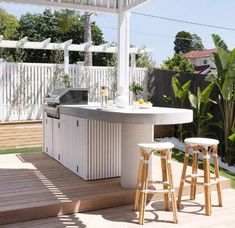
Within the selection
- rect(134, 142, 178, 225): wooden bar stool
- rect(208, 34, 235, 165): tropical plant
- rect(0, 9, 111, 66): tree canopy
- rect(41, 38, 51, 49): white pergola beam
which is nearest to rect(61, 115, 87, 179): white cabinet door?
rect(134, 142, 178, 225): wooden bar stool

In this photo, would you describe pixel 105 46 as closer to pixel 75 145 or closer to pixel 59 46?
pixel 59 46

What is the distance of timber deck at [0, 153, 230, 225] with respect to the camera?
138 inches

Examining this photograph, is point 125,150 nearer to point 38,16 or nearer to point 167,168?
point 167,168

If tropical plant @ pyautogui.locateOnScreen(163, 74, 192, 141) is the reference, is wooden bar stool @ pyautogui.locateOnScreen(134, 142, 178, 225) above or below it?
below

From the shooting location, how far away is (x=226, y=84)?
635 cm

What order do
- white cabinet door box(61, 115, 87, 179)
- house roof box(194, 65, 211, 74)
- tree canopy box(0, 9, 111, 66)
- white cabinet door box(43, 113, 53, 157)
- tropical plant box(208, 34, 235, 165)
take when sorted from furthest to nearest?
house roof box(194, 65, 211, 74)
tree canopy box(0, 9, 111, 66)
tropical plant box(208, 34, 235, 165)
white cabinet door box(43, 113, 53, 157)
white cabinet door box(61, 115, 87, 179)

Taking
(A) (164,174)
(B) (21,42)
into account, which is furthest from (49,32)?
(A) (164,174)

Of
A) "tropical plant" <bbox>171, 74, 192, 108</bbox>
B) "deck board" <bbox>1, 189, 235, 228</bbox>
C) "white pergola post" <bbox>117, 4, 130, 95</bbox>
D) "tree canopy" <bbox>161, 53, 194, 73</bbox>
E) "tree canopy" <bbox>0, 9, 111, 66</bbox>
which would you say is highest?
"tree canopy" <bbox>0, 9, 111, 66</bbox>

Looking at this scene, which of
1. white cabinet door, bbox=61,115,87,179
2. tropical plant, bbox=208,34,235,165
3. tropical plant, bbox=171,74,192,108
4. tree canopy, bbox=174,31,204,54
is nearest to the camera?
white cabinet door, bbox=61,115,87,179

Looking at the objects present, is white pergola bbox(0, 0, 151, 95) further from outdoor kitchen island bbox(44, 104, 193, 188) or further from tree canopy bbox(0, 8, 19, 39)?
tree canopy bbox(0, 8, 19, 39)

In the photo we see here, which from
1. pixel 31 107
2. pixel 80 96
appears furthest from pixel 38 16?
pixel 80 96

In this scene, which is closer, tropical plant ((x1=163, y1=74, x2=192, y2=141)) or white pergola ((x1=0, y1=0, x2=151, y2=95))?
white pergola ((x1=0, y1=0, x2=151, y2=95))

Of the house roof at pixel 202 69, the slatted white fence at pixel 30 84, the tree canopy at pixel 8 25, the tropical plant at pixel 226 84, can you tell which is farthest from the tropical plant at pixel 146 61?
the house roof at pixel 202 69

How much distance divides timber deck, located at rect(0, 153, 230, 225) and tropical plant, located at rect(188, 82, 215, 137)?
95.4 inches
